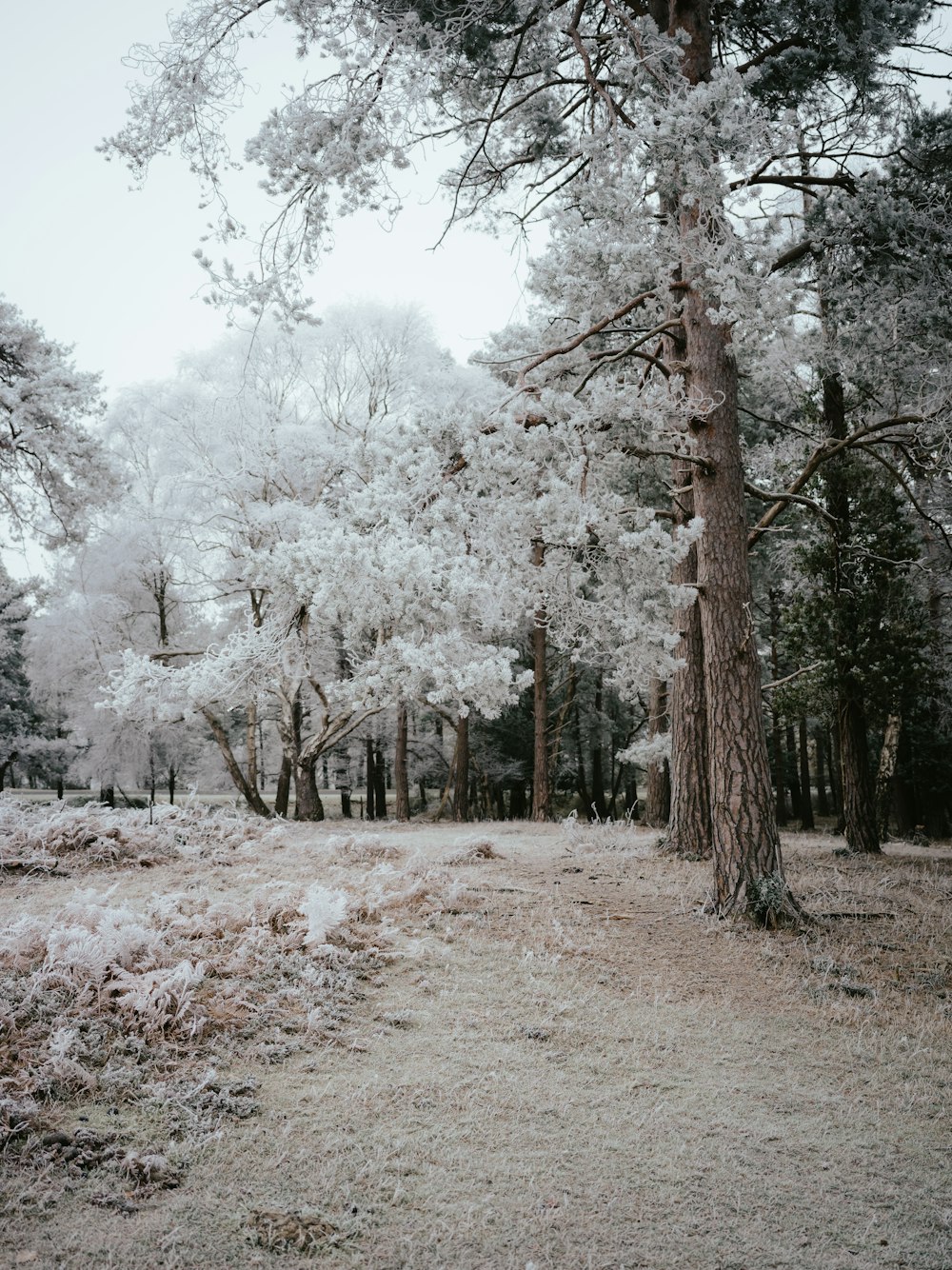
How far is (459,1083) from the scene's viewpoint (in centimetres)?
420


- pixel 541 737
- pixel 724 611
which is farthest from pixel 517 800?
pixel 724 611

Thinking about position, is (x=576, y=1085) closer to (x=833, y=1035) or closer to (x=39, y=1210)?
(x=833, y=1035)

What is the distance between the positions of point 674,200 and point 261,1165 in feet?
25.8

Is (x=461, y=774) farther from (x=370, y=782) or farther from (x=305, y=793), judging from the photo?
(x=370, y=782)

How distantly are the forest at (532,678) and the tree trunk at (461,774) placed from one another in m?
8.90

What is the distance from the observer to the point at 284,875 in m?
8.51

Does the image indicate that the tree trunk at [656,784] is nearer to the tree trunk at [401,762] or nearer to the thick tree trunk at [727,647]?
the tree trunk at [401,762]

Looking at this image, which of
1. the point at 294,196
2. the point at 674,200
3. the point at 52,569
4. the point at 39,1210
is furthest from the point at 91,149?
the point at 52,569

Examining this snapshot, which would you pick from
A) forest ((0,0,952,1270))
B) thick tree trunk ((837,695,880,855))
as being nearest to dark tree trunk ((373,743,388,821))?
forest ((0,0,952,1270))

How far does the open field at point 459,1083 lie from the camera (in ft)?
9.70

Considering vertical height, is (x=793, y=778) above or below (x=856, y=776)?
below

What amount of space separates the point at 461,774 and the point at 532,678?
15534 mm

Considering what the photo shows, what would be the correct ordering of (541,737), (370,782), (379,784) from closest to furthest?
(541,737) < (370,782) < (379,784)

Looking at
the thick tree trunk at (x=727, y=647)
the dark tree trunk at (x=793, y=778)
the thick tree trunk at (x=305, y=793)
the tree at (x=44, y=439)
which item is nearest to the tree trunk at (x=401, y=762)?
the thick tree trunk at (x=305, y=793)
